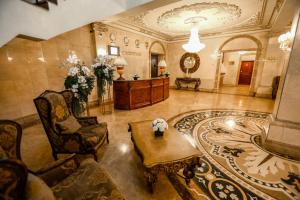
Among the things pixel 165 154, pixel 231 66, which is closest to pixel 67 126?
pixel 165 154

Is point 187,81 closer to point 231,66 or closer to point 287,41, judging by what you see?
point 231,66

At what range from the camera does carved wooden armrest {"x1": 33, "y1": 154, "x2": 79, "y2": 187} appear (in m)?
1.23

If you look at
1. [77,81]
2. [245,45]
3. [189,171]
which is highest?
[245,45]

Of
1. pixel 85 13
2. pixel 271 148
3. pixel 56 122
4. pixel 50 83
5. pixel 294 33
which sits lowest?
pixel 271 148

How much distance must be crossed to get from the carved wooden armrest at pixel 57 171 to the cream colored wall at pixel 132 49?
4787mm

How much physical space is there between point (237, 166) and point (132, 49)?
6.13 m

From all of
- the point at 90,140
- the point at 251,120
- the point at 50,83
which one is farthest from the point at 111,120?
the point at 251,120

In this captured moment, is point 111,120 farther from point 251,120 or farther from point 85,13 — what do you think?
point 251,120

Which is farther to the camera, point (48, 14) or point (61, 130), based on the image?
point (48, 14)

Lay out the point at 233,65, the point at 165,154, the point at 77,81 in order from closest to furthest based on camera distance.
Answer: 1. the point at 165,154
2. the point at 77,81
3. the point at 233,65

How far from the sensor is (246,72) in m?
11.5

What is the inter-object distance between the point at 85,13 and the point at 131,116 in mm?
2819

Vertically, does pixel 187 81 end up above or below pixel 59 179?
above

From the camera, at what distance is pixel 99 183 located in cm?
121
